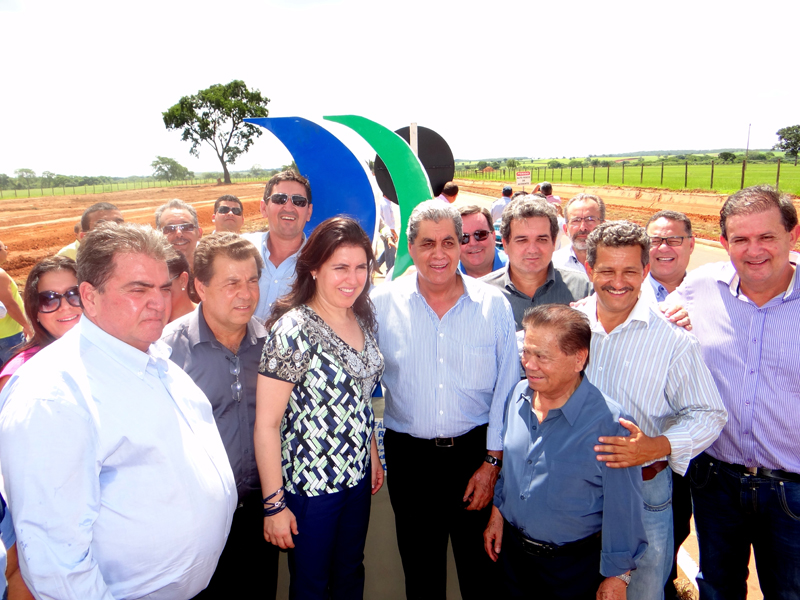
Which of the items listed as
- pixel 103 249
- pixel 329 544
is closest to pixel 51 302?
pixel 103 249

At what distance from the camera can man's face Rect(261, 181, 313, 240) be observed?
12.0ft

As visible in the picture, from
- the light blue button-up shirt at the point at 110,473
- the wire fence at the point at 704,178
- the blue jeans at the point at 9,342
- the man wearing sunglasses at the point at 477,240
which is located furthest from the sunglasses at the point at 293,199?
the wire fence at the point at 704,178

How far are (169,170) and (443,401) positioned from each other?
6100 cm

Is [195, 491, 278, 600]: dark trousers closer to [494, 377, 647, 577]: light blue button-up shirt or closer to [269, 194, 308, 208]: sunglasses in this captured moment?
[494, 377, 647, 577]: light blue button-up shirt

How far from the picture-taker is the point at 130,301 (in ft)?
5.26

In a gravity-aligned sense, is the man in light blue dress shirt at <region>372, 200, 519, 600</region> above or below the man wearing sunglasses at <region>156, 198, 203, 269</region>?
below

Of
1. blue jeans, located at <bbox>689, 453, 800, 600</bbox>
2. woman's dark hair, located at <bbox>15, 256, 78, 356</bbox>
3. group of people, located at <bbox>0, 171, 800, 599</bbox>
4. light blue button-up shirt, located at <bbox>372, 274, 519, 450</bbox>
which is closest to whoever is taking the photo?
group of people, located at <bbox>0, 171, 800, 599</bbox>

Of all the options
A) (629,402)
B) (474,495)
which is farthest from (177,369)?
(629,402)

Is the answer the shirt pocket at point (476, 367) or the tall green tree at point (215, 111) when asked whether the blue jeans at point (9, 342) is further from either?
the tall green tree at point (215, 111)

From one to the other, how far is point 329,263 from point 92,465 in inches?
46.0

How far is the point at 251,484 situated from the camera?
7.42ft

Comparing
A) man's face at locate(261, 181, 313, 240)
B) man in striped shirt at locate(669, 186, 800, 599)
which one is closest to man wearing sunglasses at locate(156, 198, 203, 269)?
man's face at locate(261, 181, 313, 240)

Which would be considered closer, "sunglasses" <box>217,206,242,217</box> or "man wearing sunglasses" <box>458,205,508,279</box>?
"man wearing sunglasses" <box>458,205,508,279</box>

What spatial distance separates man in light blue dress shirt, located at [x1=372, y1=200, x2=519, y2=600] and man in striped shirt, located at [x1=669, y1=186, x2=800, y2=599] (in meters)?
1.07
